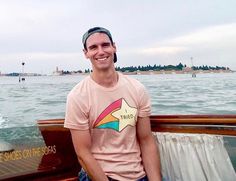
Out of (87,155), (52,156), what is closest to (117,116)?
(87,155)

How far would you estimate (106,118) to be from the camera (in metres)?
2.13

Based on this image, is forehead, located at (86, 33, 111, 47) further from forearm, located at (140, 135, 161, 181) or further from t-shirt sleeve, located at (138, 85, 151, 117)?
forearm, located at (140, 135, 161, 181)

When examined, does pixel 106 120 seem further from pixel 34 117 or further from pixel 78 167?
pixel 34 117

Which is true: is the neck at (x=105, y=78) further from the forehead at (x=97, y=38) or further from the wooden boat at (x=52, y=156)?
the wooden boat at (x=52, y=156)

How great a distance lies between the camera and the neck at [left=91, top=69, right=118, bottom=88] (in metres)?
2.14

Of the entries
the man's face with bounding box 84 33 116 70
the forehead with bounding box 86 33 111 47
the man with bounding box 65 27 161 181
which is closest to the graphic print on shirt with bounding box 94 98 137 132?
the man with bounding box 65 27 161 181

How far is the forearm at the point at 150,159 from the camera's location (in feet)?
7.20

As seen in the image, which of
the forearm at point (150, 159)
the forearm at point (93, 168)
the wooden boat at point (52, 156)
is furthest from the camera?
the wooden boat at point (52, 156)

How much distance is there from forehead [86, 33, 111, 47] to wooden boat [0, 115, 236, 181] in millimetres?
789

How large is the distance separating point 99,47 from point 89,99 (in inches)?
13.0

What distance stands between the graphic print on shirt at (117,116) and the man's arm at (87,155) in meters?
0.11

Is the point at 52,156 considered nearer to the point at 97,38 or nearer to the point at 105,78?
the point at 105,78

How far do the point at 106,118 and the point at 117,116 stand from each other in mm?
74

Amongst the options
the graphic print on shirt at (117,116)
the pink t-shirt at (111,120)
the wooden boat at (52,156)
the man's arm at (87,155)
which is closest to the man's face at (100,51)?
the pink t-shirt at (111,120)
